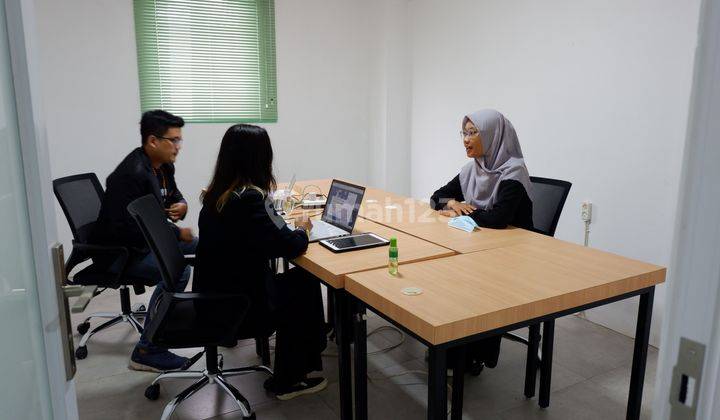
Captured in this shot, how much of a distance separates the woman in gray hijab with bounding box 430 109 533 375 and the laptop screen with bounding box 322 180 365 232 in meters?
0.60

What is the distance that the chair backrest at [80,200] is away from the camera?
104 inches

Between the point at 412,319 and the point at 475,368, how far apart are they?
1247mm

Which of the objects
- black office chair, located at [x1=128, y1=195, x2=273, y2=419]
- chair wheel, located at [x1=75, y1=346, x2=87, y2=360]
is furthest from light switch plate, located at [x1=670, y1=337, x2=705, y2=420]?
chair wheel, located at [x1=75, y1=346, x2=87, y2=360]

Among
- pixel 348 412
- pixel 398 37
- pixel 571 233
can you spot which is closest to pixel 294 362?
pixel 348 412

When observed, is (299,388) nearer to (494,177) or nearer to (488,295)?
(488,295)

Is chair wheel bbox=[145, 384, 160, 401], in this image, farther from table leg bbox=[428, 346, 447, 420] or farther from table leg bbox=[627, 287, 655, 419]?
table leg bbox=[627, 287, 655, 419]

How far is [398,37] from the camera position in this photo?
472 cm

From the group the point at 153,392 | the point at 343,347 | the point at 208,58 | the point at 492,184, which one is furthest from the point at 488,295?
the point at 208,58

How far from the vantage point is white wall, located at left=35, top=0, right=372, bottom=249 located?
383cm

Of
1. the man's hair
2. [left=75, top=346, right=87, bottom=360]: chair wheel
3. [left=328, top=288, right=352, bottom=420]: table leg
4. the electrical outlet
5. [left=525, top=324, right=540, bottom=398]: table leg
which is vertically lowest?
[left=75, top=346, right=87, bottom=360]: chair wheel

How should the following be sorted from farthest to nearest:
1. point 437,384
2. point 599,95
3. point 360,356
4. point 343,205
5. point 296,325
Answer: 1. point 599,95
2. point 343,205
3. point 296,325
4. point 360,356
5. point 437,384

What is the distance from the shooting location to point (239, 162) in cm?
206

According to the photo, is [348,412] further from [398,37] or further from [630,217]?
[398,37]

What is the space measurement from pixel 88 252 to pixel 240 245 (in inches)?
42.2
